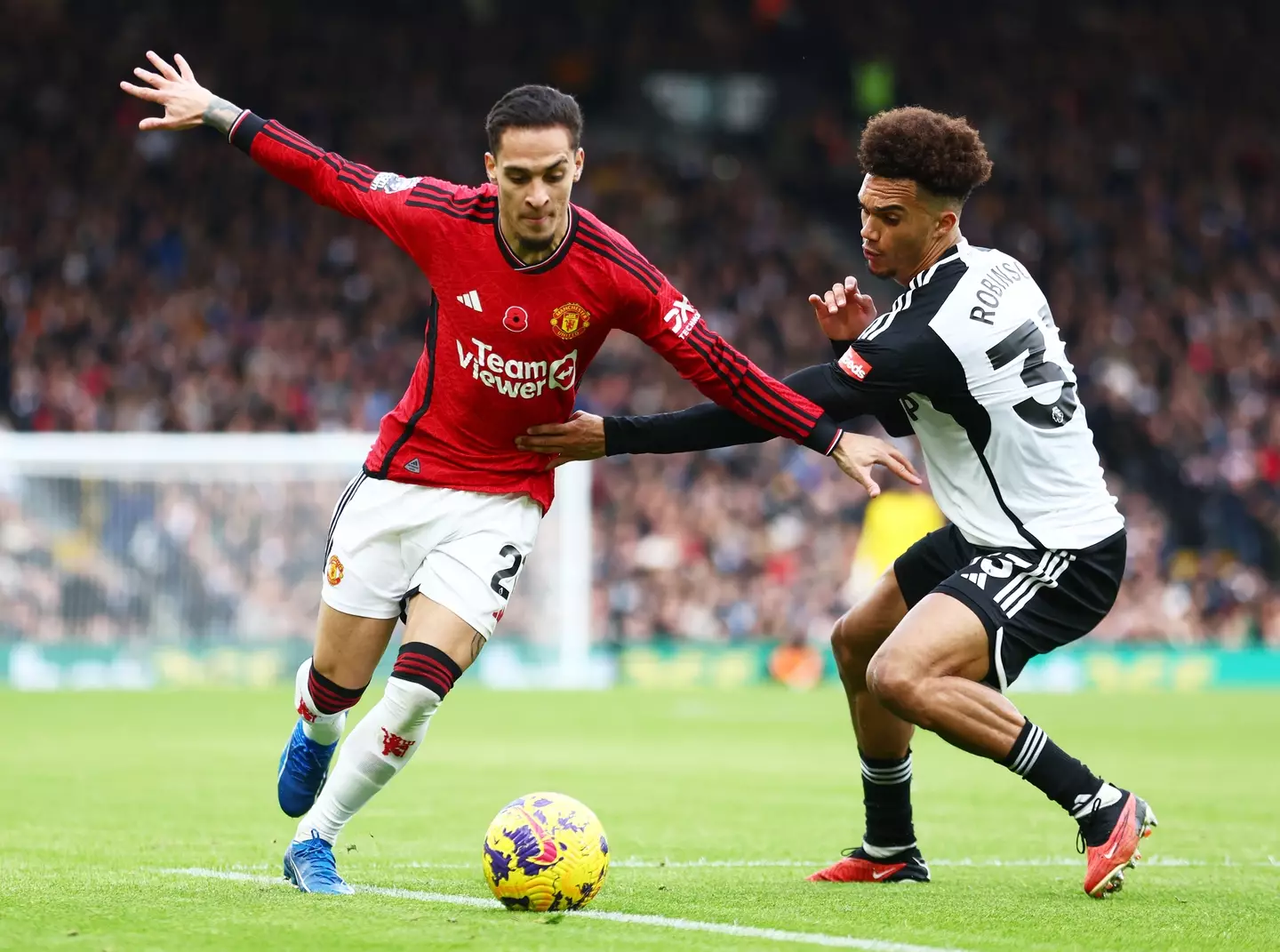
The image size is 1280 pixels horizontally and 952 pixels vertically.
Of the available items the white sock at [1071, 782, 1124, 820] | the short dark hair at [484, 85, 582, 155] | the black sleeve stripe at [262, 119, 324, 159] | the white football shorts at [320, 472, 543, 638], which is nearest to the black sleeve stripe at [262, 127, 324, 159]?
the black sleeve stripe at [262, 119, 324, 159]

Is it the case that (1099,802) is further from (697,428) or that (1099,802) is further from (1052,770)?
→ (697,428)

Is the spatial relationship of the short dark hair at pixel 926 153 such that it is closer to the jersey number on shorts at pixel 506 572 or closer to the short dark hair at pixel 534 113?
the short dark hair at pixel 534 113

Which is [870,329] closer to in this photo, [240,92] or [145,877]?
[145,877]

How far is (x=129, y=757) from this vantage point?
12250mm

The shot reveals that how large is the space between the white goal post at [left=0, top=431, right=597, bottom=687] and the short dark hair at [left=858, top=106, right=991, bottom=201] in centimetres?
1526

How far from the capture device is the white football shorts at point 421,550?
6059mm

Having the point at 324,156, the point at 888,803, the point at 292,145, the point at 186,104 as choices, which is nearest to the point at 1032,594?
the point at 888,803

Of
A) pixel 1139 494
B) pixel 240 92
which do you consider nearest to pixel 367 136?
pixel 240 92

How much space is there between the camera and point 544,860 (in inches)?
215

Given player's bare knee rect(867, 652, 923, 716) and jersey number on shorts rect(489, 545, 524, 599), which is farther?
jersey number on shorts rect(489, 545, 524, 599)

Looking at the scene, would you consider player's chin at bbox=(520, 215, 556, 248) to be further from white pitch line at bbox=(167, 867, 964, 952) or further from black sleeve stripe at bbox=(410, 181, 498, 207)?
white pitch line at bbox=(167, 867, 964, 952)

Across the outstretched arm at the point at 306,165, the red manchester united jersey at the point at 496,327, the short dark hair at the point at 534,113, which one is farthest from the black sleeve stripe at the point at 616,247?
the outstretched arm at the point at 306,165

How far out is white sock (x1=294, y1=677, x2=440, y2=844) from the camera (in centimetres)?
584

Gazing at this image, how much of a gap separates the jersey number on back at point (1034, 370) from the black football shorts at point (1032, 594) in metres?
0.46
